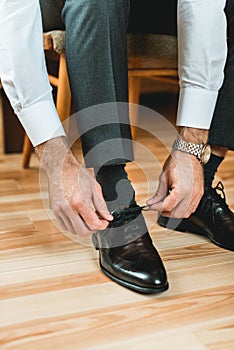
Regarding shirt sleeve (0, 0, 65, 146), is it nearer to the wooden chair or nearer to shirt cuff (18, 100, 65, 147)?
shirt cuff (18, 100, 65, 147)

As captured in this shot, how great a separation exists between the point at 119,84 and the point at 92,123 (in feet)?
0.29

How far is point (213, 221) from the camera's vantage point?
106 cm

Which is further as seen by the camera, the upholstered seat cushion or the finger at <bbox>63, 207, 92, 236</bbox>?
the upholstered seat cushion

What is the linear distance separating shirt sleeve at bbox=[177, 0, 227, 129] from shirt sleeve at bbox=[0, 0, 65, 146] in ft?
0.82

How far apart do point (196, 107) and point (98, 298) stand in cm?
39

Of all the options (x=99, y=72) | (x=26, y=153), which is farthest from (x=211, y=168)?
(x=26, y=153)

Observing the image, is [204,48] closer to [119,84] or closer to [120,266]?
[119,84]

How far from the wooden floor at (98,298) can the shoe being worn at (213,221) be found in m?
0.02

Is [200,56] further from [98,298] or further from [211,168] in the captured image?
[98,298]

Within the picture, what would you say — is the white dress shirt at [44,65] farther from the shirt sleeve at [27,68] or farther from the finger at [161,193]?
the finger at [161,193]

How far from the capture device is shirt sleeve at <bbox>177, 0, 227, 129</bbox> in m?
0.91

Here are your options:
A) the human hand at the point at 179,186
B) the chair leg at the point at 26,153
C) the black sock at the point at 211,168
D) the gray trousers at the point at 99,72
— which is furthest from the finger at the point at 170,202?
the chair leg at the point at 26,153

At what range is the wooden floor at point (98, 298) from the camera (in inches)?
28.8

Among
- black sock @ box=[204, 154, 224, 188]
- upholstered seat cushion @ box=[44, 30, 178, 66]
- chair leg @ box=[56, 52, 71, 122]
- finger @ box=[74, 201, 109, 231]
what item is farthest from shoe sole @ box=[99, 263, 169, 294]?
upholstered seat cushion @ box=[44, 30, 178, 66]
